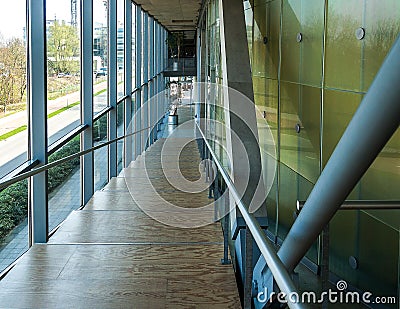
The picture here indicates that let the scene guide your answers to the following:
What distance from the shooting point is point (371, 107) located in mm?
1445

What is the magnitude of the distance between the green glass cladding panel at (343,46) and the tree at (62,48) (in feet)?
8.55

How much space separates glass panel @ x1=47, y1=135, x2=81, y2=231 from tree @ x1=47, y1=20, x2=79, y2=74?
79 cm

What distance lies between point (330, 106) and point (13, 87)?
90.4 inches

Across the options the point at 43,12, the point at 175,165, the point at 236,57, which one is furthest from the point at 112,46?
the point at 43,12

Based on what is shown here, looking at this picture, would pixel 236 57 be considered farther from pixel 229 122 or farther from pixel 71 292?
pixel 71 292

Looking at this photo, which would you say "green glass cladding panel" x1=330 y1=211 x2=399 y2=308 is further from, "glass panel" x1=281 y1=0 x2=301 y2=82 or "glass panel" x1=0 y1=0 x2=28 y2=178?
"glass panel" x1=0 y1=0 x2=28 y2=178

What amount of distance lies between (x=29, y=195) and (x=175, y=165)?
17.4 feet

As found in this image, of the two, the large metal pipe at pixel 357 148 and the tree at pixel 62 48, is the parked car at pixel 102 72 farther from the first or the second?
the large metal pipe at pixel 357 148

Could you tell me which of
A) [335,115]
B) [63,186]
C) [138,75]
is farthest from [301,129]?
[138,75]

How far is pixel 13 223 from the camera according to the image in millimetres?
4676

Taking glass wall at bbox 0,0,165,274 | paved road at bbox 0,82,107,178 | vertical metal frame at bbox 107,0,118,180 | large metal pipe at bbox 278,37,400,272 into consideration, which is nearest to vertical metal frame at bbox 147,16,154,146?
vertical metal frame at bbox 107,0,118,180

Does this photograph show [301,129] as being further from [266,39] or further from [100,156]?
[100,156]

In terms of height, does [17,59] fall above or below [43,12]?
below

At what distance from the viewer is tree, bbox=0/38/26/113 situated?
4.39 metres
